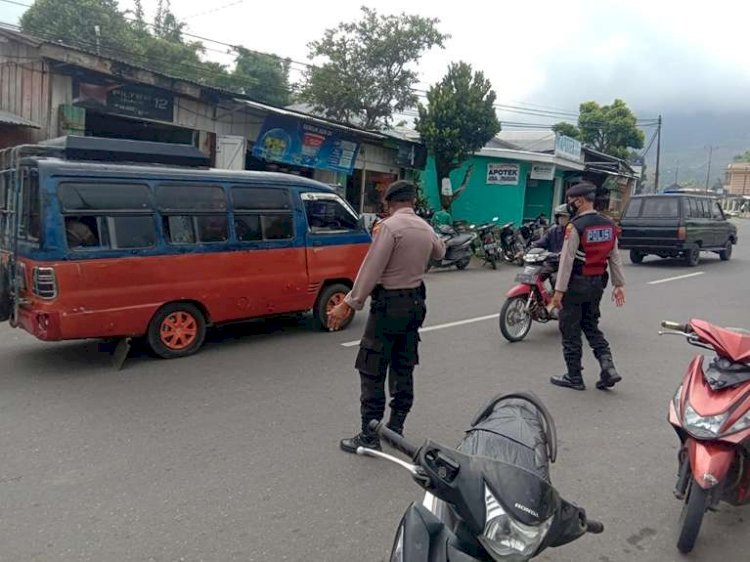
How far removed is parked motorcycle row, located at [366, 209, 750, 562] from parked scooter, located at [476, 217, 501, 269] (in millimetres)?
10959

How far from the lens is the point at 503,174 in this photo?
2062cm

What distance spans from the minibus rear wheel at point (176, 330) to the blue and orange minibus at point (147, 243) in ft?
0.03

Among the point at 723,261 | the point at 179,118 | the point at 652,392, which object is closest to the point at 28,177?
the point at 652,392

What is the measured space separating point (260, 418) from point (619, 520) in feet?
8.24

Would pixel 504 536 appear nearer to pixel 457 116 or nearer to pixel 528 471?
pixel 528 471

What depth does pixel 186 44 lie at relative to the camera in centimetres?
3062

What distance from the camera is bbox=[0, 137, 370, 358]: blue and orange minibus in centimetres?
543

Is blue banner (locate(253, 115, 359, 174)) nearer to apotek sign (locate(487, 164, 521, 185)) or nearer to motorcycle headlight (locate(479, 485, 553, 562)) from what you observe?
apotek sign (locate(487, 164, 521, 185))

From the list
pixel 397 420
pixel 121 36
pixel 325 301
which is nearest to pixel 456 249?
pixel 325 301

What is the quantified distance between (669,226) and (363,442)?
42.8 feet

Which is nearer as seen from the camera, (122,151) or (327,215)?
(122,151)

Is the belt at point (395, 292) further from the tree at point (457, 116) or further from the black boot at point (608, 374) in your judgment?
the tree at point (457, 116)

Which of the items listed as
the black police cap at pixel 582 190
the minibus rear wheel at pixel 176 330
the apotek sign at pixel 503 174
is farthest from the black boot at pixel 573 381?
the apotek sign at pixel 503 174

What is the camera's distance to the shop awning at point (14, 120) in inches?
396
